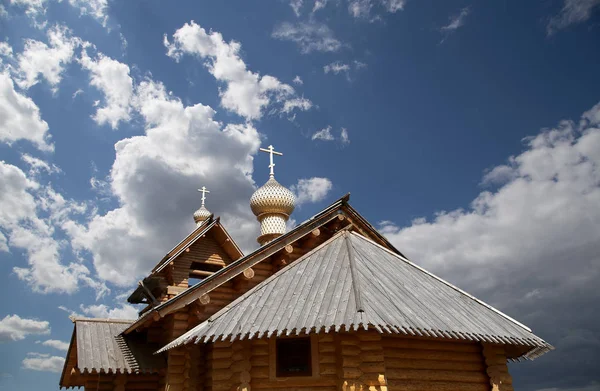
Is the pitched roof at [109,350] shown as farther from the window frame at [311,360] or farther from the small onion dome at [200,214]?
the small onion dome at [200,214]

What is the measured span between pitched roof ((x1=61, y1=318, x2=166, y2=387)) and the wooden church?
38 millimetres

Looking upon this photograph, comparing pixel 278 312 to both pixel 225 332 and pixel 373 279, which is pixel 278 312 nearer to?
pixel 225 332

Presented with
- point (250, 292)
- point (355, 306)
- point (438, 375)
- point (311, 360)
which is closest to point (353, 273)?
point (355, 306)

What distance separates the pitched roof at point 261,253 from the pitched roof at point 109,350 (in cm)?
73

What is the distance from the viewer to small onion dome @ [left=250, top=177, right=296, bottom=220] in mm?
17000

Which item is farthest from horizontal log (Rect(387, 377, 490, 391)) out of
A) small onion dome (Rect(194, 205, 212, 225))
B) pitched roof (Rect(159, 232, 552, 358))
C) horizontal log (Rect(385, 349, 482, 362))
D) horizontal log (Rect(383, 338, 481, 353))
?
small onion dome (Rect(194, 205, 212, 225))

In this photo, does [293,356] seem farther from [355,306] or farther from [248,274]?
[248,274]

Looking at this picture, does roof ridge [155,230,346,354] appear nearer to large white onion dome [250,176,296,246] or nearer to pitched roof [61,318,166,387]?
pitched roof [61,318,166,387]

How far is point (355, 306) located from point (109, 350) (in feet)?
23.9

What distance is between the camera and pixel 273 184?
17.5m

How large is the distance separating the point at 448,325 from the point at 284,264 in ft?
14.3

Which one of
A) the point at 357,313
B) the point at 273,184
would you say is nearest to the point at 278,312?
the point at 357,313

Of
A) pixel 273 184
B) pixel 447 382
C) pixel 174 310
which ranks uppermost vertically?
pixel 273 184

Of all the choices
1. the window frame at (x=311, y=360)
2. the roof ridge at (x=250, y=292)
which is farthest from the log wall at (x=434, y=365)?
the roof ridge at (x=250, y=292)
